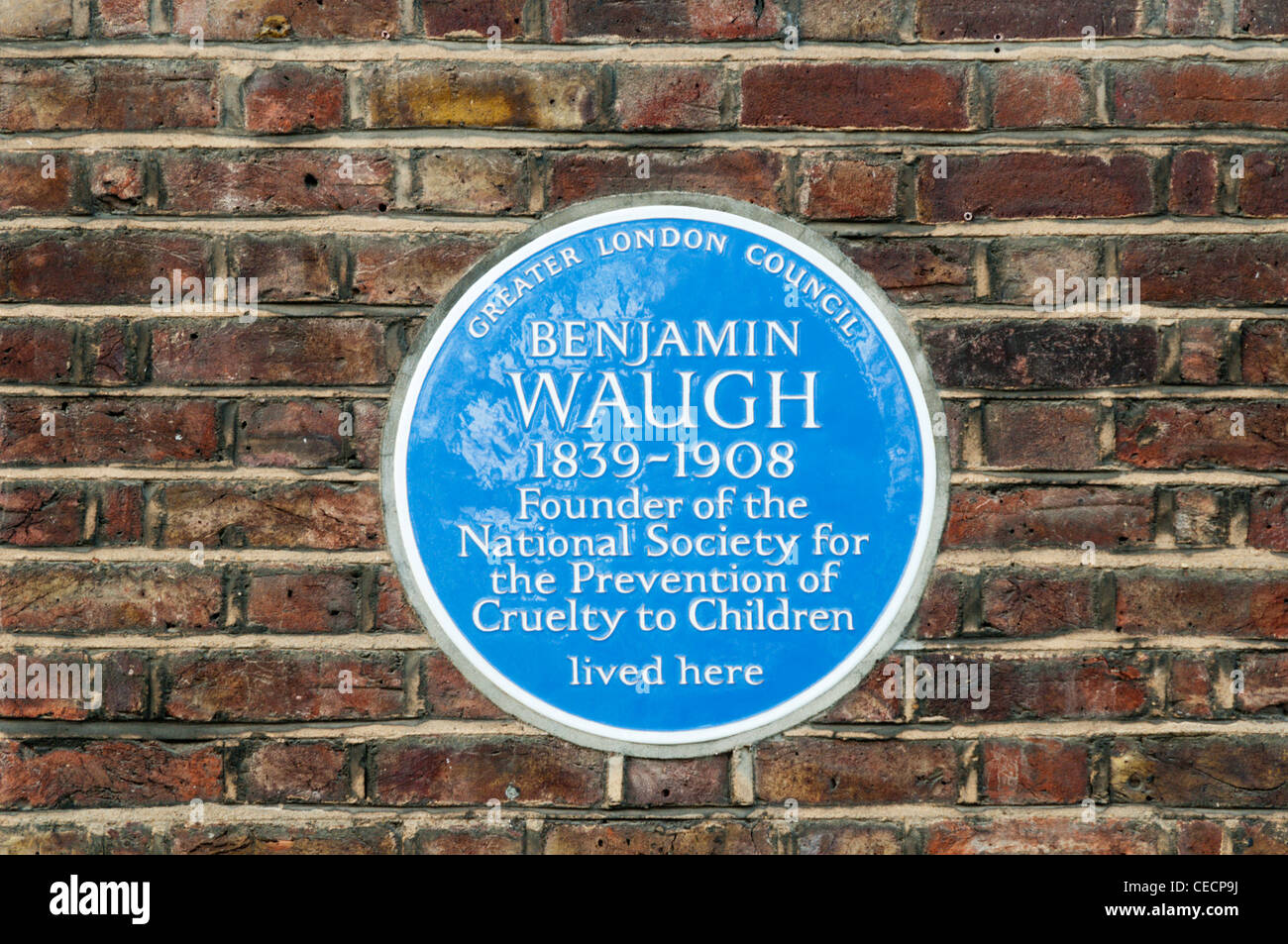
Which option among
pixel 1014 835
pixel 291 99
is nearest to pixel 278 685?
pixel 291 99

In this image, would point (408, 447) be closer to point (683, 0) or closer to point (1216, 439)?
point (683, 0)

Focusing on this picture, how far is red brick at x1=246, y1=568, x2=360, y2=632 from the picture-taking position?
149cm

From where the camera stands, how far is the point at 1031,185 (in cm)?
150

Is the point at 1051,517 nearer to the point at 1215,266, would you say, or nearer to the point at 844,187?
the point at 1215,266

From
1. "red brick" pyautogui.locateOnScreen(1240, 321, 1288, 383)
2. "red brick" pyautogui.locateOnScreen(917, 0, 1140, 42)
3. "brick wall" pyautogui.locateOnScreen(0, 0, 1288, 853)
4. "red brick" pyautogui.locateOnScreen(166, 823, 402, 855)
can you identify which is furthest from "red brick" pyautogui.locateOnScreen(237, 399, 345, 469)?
"red brick" pyautogui.locateOnScreen(1240, 321, 1288, 383)

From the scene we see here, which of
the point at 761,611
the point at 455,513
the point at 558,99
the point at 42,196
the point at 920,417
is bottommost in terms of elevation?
the point at 761,611

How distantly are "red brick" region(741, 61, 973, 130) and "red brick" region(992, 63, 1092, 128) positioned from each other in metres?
0.05

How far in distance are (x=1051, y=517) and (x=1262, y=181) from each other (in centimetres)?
53

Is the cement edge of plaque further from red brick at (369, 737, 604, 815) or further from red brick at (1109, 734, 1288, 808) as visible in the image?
red brick at (1109, 734, 1288, 808)

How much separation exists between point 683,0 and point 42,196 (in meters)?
0.89

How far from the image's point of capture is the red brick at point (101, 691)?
149 cm

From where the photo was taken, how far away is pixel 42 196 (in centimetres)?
149

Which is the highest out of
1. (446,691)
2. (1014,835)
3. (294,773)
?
(446,691)

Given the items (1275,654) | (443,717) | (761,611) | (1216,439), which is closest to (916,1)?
(1216,439)
